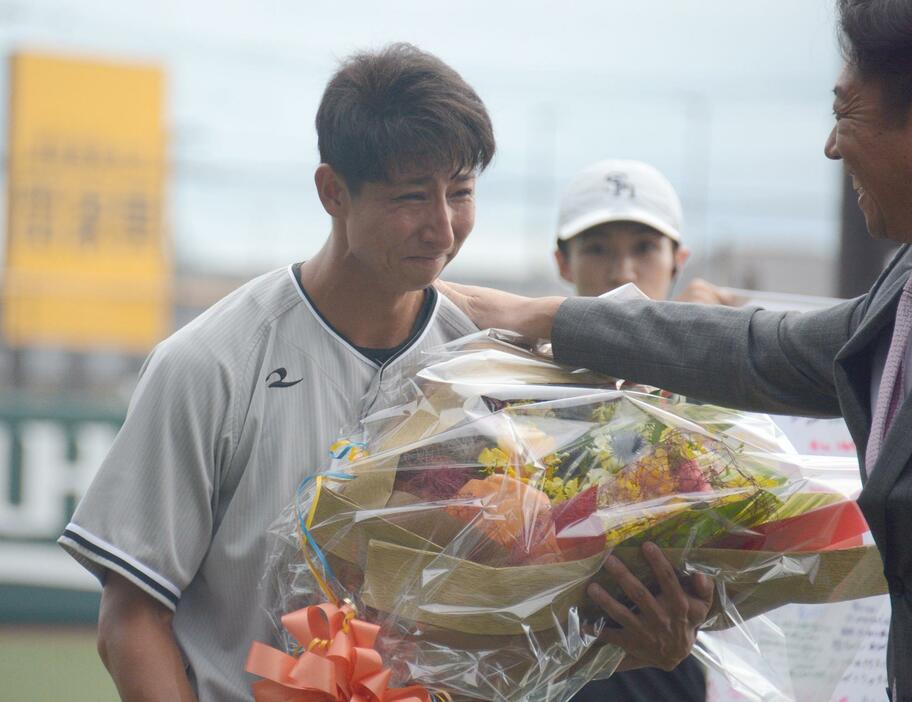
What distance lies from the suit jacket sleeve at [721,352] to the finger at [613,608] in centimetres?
49

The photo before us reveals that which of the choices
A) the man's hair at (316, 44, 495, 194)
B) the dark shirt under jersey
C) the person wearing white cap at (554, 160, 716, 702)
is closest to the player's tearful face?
the man's hair at (316, 44, 495, 194)

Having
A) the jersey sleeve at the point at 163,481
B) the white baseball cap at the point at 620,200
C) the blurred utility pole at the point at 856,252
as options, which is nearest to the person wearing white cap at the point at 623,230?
the white baseball cap at the point at 620,200

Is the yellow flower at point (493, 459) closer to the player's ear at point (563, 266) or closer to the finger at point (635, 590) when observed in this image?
the finger at point (635, 590)

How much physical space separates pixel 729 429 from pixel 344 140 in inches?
35.7

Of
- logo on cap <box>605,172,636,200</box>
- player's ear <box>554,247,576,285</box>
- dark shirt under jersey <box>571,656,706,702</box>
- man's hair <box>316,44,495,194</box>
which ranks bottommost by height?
dark shirt under jersey <box>571,656,706,702</box>

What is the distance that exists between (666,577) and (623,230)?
146 cm

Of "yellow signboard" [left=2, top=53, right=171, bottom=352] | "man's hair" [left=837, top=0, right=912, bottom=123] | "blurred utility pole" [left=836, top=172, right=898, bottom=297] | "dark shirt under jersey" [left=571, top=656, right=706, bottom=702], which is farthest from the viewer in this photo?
"yellow signboard" [left=2, top=53, right=171, bottom=352]

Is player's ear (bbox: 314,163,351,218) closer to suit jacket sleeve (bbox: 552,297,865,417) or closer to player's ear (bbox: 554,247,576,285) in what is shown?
suit jacket sleeve (bbox: 552,297,865,417)

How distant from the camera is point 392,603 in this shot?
196 centimetres

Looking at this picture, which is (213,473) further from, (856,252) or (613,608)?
(856,252)

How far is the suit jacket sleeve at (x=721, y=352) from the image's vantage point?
227 centimetres

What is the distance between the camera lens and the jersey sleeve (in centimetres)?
212

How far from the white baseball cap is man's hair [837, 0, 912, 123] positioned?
4.21ft

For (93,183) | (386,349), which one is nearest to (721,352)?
(386,349)
